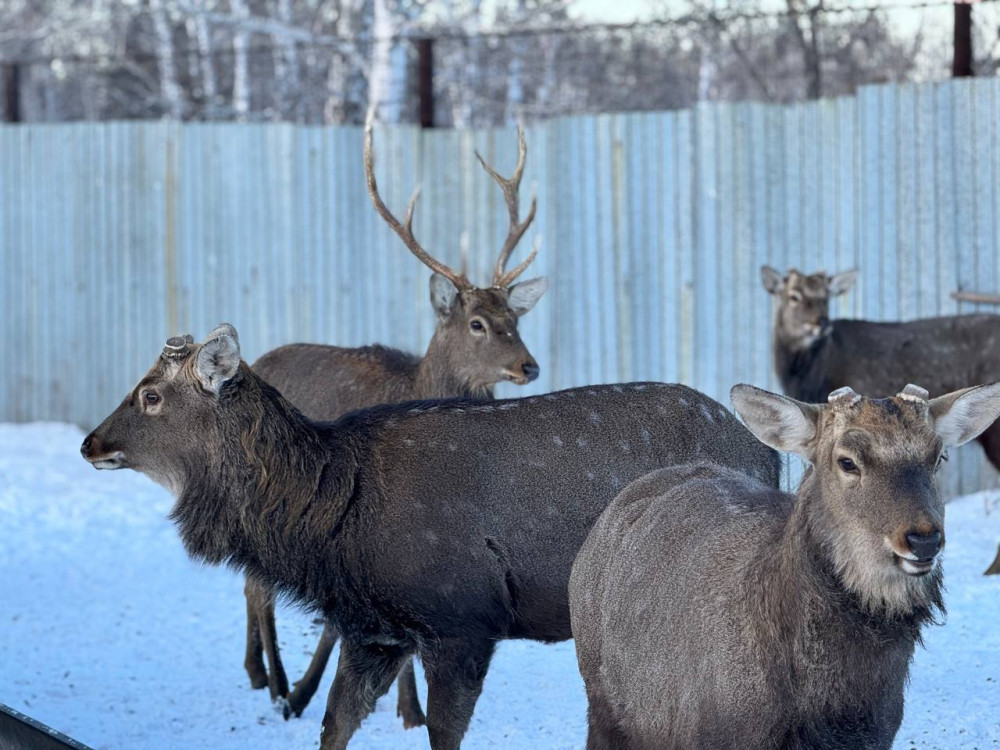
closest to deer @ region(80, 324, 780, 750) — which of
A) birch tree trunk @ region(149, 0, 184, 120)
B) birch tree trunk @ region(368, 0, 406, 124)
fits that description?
birch tree trunk @ region(368, 0, 406, 124)

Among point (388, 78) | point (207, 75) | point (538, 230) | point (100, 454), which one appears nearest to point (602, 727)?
point (100, 454)

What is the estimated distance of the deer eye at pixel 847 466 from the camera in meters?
3.85

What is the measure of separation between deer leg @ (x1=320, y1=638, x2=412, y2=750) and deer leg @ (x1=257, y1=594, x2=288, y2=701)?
60.7 inches

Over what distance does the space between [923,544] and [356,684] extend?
276 centimetres

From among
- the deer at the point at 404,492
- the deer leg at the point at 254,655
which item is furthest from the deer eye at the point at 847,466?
the deer leg at the point at 254,655

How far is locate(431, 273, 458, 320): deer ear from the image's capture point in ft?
27.5

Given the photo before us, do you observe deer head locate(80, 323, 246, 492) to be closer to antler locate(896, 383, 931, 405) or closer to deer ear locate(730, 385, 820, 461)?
deer ear locate(730, 385, 820, 461)

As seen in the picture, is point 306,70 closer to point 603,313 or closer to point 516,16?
point 516,16

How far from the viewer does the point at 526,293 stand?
8.95m

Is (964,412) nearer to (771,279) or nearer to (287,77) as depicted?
(771,279)

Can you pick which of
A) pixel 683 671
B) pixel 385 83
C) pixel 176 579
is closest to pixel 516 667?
pixel 176 579

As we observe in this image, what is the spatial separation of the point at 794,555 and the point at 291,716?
3826 millimetres

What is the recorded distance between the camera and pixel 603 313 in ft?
40.2

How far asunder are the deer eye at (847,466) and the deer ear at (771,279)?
7.44 m
